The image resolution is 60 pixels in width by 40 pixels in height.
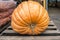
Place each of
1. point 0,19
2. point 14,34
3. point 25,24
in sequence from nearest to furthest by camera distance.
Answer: point 25,24
point 14,34
point 0,19

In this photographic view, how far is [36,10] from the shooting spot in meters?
1.52

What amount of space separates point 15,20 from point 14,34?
0.20 meters

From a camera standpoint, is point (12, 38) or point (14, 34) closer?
point (12, 38)

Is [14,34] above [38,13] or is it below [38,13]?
below

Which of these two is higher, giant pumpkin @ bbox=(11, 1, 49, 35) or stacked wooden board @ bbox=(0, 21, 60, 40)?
giant pumpkin @ bbox=(11, 1, 49, 35)

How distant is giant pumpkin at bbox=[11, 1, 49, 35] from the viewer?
4.80ft

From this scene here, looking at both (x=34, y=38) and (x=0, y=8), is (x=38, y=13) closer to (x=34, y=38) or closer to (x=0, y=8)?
(x=34, y=38)

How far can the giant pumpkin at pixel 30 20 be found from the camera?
4.80 feet

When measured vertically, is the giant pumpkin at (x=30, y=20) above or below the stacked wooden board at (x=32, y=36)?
above

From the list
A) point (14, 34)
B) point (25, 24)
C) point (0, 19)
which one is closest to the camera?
point (25, 24)

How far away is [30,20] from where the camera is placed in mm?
1451

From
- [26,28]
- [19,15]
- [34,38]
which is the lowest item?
[34,38]

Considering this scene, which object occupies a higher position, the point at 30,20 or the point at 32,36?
the point at 30,20

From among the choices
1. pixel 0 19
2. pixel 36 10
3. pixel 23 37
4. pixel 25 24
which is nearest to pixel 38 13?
pixel 36 10
